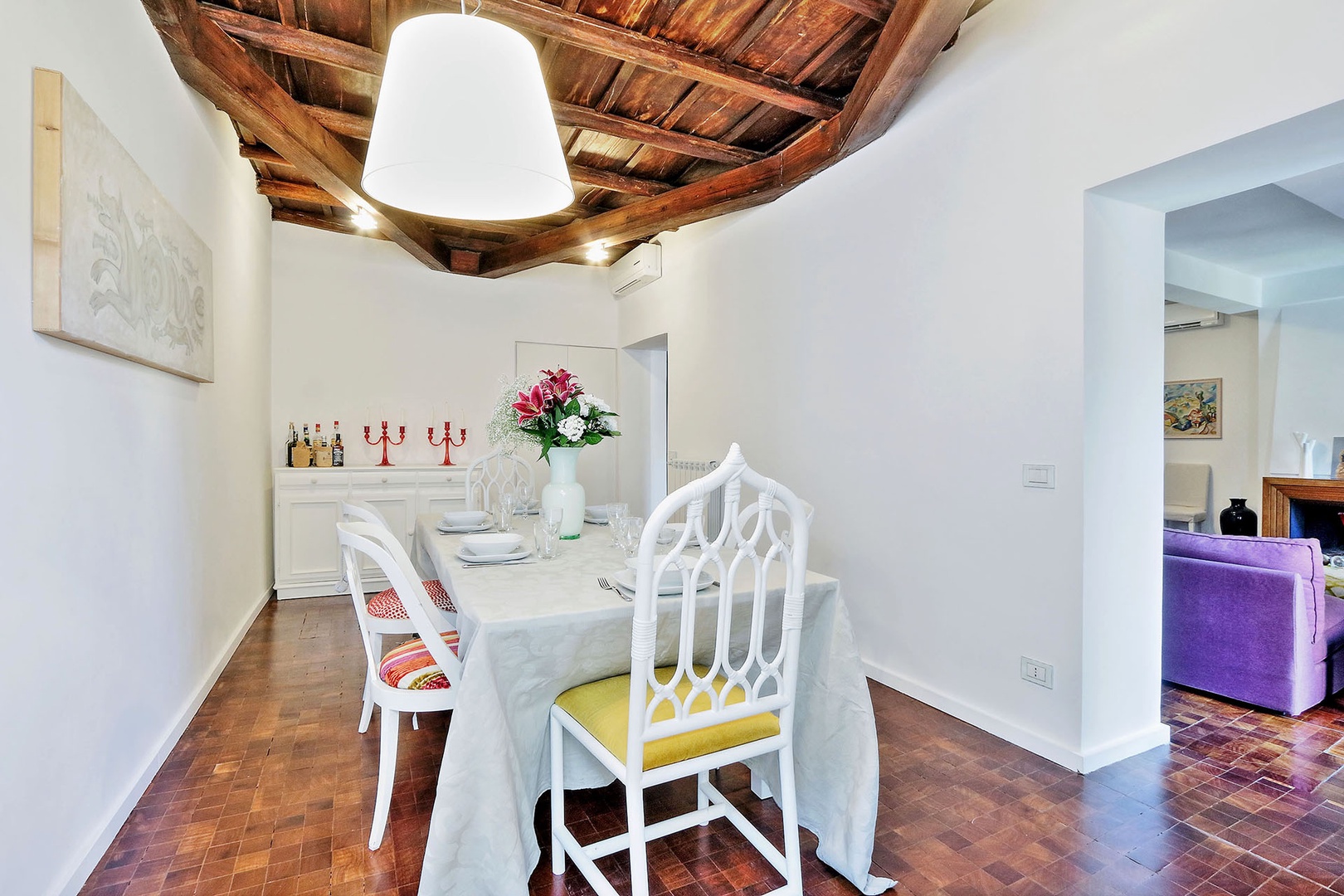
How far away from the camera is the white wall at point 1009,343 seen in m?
2.04

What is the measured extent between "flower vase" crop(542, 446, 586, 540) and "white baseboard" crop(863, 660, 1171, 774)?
1.26 meters

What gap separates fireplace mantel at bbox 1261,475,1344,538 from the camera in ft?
14.8

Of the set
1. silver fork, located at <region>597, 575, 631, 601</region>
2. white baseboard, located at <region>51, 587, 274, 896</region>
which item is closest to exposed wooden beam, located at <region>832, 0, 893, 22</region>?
silver fork, located at <region>597, 575, 631, 601</region>

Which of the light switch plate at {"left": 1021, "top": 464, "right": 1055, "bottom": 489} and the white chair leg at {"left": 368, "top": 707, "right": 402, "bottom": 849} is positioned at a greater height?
the light switch plate at {"left": 1021, "top": 464, "right": 1055, "bottom": 489}

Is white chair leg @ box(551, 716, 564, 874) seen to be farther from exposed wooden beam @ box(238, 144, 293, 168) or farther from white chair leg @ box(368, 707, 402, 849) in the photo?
exposed wooden beam @ box(238, 144, 293, 168)

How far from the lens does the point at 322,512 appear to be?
462cm

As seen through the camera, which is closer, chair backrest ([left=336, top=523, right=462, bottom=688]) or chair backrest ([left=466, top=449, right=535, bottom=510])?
chair backrest ([left=336, top=523, right=462, bottom=688])

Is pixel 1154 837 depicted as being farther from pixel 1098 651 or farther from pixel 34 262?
pixel 34 262

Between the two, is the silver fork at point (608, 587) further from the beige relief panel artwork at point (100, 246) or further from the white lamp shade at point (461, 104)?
the beige relief panel artwork at point (100, 246)

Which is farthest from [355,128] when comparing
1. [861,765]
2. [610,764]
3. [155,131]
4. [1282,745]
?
[1282,745]

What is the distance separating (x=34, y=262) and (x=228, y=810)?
5.21 feet

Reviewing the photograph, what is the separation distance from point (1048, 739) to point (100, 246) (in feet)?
11.0

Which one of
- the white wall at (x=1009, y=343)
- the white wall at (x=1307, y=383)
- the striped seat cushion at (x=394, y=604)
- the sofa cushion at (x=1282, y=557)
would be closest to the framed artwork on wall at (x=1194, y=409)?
the white wall at (x=1307, y=383)

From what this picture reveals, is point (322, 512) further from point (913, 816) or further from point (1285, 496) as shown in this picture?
point (1285, 496)
